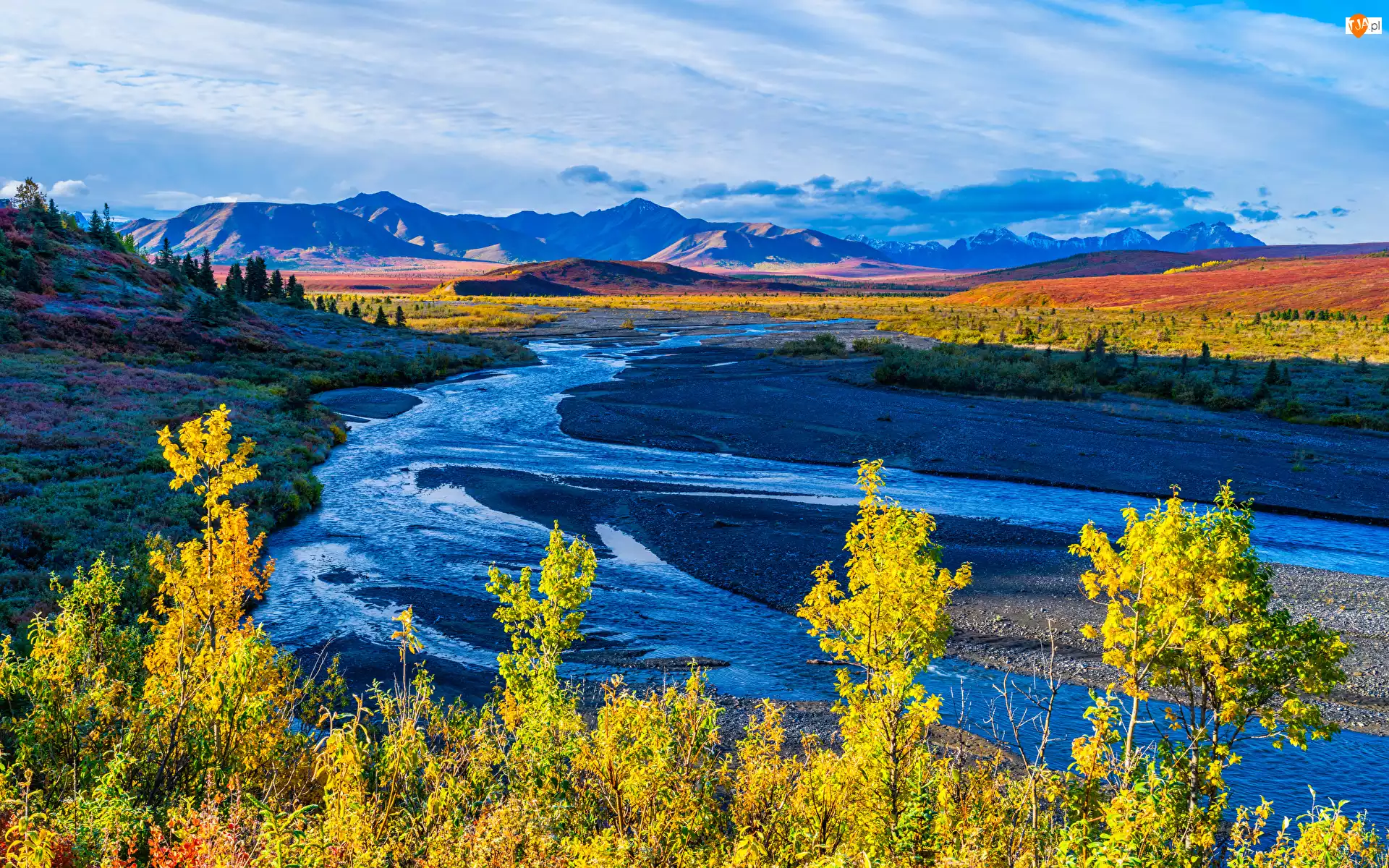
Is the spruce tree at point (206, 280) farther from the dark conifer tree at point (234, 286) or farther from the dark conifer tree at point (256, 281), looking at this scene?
the dark conifer tree at point (256, 281)

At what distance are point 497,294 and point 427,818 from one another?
176264 millimetres

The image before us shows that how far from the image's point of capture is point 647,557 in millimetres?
20031

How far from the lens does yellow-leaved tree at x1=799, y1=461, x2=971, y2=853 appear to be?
654 cm

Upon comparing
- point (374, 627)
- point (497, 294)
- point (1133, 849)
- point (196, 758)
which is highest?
point (497, 294)

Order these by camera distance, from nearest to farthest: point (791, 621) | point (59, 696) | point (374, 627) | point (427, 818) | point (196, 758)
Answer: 1. point (427, 818)
2. point (196, 758)
3. point (59, 696)
4. point (374, 627)
5. point (791, 621)

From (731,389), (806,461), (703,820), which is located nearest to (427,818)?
(703,820)

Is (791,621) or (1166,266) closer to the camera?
(791,621)

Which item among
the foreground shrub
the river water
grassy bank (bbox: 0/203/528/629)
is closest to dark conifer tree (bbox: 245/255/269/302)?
grassy bank (bbox: 0/203/528/629)

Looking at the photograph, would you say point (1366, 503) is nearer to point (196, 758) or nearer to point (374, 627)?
point (374, 627)

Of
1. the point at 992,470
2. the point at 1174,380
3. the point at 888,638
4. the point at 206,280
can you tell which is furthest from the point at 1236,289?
the point at 888,638

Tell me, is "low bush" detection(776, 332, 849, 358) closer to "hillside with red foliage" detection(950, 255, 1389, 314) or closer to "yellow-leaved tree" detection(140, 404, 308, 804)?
"hillside with red foliage" detection(950, 255, 1389, 314)

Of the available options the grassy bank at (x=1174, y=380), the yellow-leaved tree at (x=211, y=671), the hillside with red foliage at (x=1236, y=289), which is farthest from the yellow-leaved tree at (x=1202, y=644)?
the hillside with red foliage at (x=1236, y=289)

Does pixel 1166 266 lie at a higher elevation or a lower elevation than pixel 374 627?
higher

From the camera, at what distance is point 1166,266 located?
159 metres
